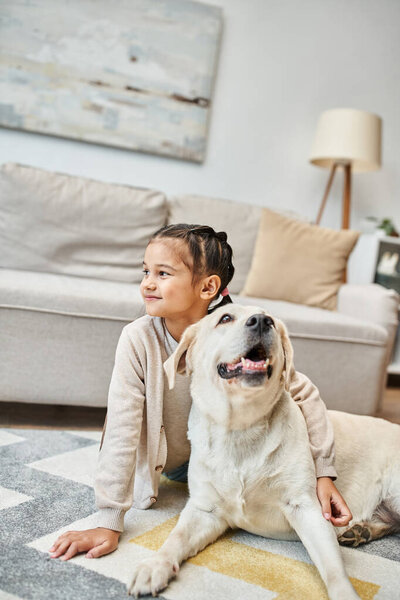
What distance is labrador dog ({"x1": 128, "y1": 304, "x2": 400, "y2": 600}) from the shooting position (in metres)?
1.13

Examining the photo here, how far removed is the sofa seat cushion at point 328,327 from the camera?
2221mm

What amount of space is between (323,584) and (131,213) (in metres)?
1.99

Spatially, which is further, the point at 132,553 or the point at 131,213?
the point at 131,213

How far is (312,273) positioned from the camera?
2.75 metres

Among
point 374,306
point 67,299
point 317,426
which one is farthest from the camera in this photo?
point 374,306

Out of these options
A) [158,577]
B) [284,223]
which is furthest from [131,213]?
[158,577]

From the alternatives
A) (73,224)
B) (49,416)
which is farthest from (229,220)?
(49,416)

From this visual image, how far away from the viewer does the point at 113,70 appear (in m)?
3.26

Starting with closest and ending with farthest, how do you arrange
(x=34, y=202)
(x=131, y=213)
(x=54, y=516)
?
(x=54, y=516)
(x=34, y=202)
(x=131, y=213)

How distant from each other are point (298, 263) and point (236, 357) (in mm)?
1694

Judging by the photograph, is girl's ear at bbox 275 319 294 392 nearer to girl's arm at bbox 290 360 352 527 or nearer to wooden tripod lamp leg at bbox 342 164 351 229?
girl's arm at bbox 290 360 352 527

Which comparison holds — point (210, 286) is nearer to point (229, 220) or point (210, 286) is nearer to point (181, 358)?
point (181, 358)

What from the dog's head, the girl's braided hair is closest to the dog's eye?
the dog's head

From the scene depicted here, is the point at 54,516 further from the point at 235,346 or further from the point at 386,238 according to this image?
the point at 386,238
